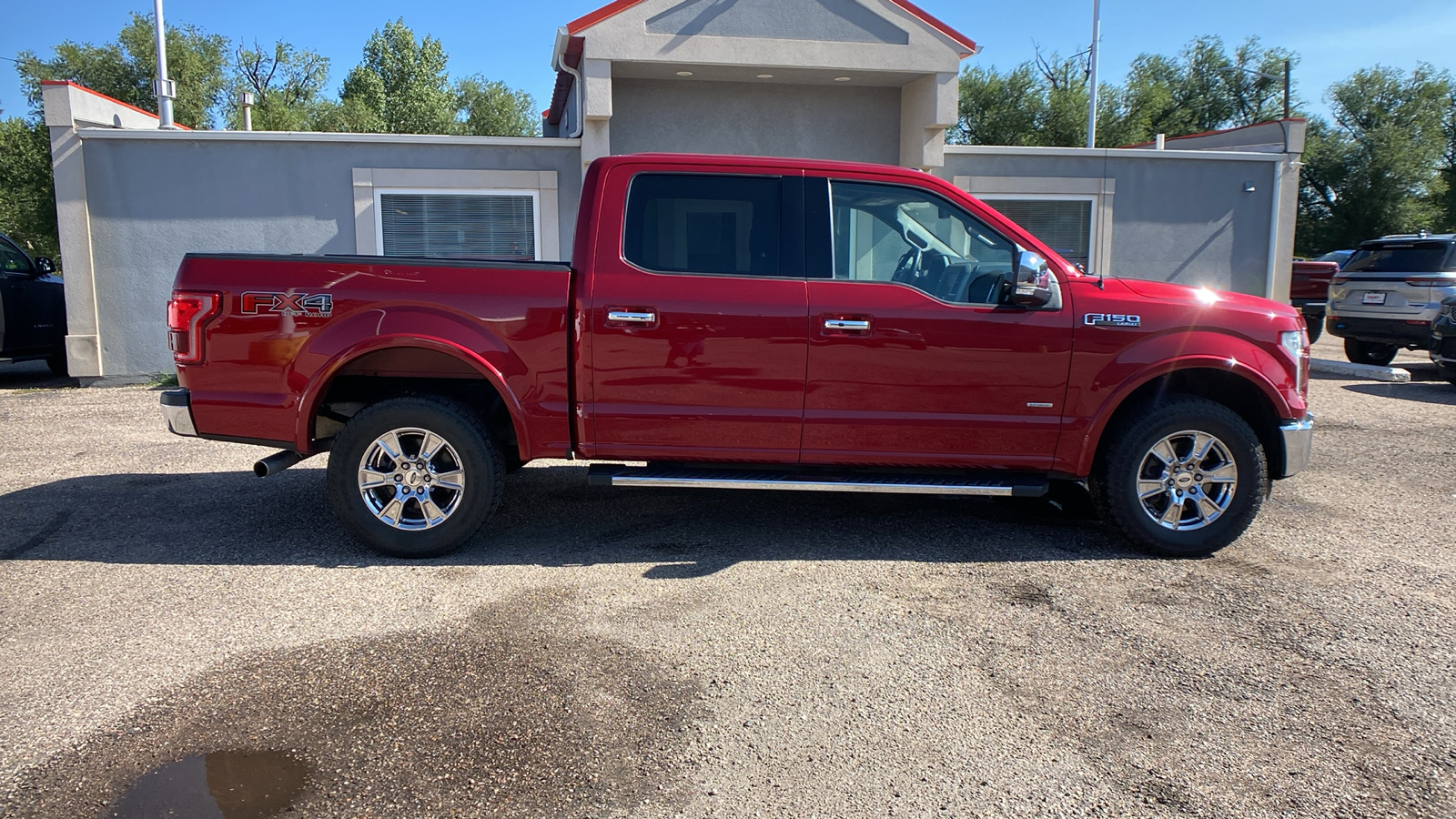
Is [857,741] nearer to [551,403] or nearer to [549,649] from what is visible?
[549,649]

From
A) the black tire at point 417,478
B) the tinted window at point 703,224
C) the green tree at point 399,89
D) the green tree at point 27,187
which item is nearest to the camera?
the black tire at point 417,478

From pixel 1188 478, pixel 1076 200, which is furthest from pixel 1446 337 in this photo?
pixel 1188 478

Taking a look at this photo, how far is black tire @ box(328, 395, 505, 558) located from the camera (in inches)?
199

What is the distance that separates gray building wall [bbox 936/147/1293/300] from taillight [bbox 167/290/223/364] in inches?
405

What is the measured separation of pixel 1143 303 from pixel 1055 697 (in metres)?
2.45

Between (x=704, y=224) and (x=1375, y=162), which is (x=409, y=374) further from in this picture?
(x=1375, y=162)

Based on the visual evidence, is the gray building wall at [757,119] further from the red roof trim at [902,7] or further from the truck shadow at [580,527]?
the truck shadow at [580,527]

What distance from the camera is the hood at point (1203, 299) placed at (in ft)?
17.2

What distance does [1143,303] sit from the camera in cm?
518

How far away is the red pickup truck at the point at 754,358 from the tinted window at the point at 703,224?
0.5 inches

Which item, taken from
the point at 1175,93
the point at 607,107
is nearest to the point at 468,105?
the point at 1175,93

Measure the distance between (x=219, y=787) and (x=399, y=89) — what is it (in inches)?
2138

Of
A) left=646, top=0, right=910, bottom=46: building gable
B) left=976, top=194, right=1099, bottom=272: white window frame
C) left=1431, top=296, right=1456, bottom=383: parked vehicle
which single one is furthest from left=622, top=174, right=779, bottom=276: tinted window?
left=1431, top=296, right=1456, bottom=383: parked vehicle

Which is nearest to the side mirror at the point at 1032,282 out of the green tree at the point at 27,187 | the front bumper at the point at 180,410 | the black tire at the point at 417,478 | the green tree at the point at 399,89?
the black tire at the point at 417,478
